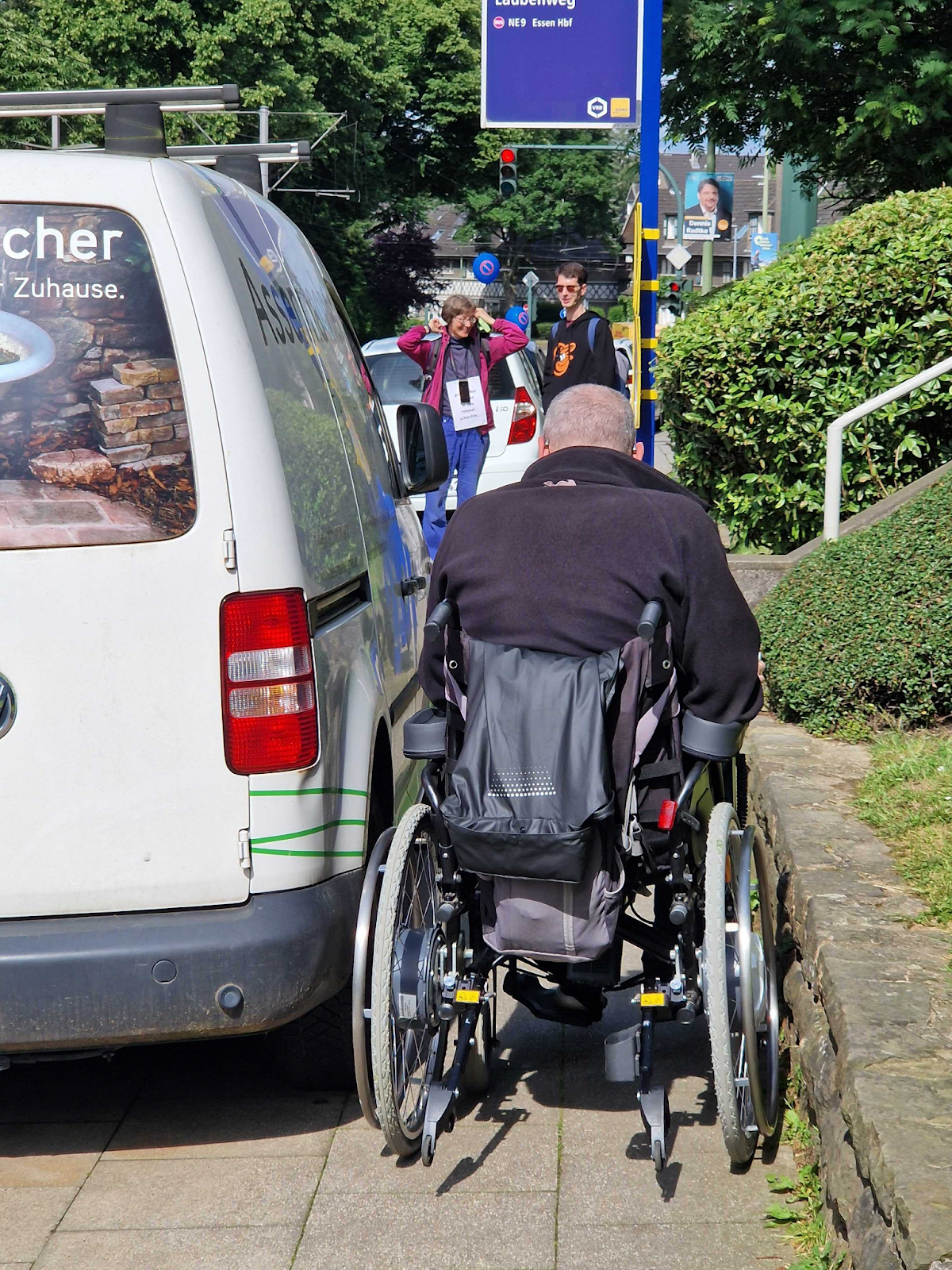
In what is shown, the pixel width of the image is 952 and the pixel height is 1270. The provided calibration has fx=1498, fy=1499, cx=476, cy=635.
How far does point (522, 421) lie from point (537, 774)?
9.32 m

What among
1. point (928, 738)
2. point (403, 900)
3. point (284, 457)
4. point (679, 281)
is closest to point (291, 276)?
point (284, 457)

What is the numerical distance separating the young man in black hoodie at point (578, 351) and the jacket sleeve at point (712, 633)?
617cm

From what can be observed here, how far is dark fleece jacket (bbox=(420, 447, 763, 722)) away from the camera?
3217 mm

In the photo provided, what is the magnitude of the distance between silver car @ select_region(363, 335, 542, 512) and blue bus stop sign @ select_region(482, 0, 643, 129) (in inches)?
71.6

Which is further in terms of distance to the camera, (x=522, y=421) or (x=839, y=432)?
(x=522, y=421)

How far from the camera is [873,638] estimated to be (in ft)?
17.8

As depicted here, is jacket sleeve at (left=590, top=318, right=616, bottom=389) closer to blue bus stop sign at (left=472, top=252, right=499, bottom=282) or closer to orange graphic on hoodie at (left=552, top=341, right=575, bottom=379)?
orange graphic on hoodie at (left=552, top=341, right=575, bottom=379)

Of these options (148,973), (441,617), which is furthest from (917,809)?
(148,973)

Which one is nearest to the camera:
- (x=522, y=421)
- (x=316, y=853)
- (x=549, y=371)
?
(x=316, y=853)

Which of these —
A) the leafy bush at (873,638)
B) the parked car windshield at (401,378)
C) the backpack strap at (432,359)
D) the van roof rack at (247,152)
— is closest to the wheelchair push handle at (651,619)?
the van roof rack at (247,152)

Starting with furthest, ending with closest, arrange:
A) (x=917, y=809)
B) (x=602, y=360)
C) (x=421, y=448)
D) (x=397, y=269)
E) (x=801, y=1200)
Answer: (x=397, y=269) < (x=602, y=360) < (x=421, y=448) < (x=917, y=809) < (x=801, y=1200)

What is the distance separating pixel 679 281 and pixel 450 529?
98.1 ft

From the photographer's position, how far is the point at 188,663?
3082 mm

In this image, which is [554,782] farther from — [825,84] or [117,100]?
[825,84]
